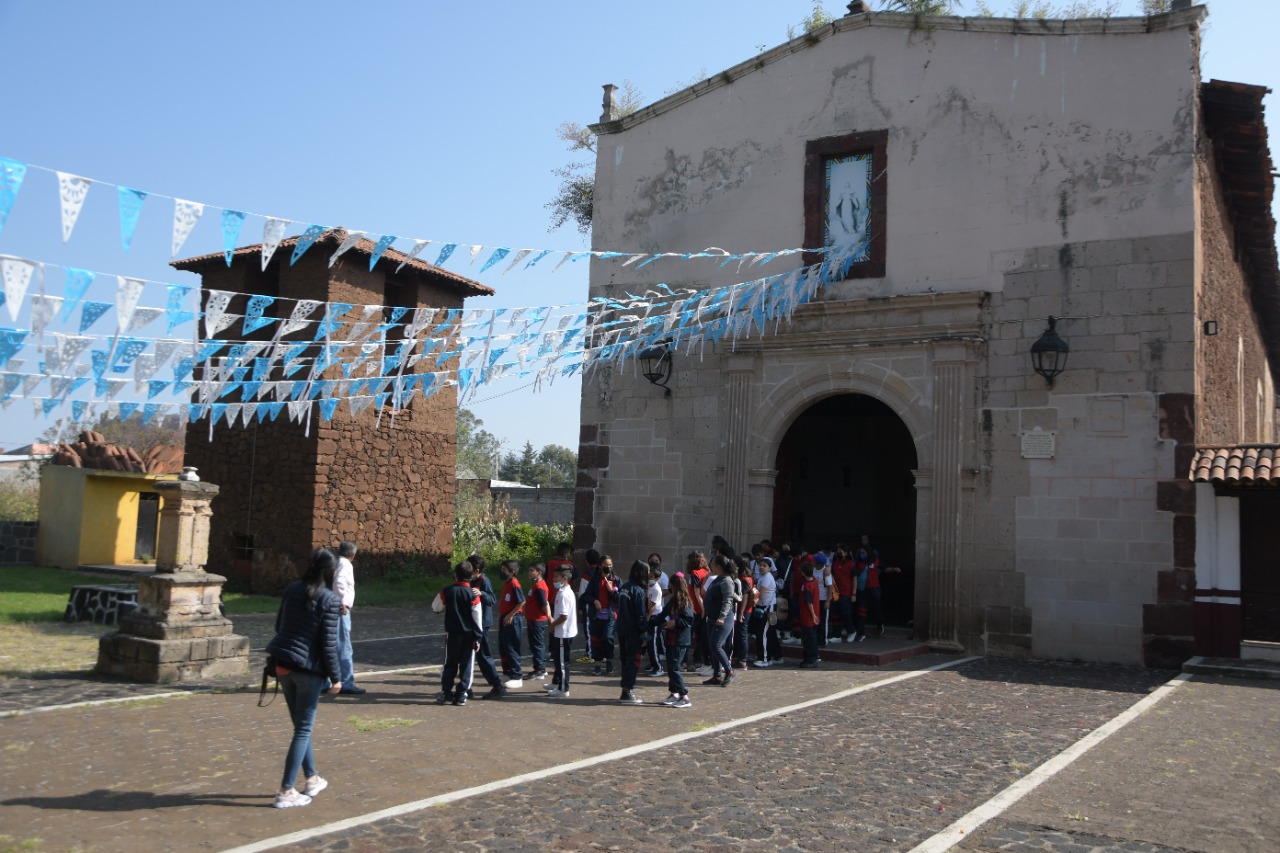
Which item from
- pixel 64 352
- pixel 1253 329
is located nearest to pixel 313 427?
pixel 64 352

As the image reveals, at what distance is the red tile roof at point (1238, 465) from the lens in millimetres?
10961

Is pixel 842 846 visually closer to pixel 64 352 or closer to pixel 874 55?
pixel 64 352

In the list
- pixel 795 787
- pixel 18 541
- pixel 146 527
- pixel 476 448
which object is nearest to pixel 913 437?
pixel 795 787

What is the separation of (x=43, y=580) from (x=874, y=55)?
19127mm

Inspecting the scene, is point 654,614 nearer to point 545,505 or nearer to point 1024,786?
point 1024,786

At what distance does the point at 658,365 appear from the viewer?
48.9 feet

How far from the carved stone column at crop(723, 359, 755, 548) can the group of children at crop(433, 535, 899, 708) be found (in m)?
0.83

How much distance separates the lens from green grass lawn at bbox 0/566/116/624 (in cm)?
1449

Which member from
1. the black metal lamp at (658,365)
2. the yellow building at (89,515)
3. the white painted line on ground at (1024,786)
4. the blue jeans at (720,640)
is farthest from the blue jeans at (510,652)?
the yellow building at (89,515)

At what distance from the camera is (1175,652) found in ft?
37.4

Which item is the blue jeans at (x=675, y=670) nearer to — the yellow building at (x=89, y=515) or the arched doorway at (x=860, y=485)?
the arched doorway at (x=860, y=485)

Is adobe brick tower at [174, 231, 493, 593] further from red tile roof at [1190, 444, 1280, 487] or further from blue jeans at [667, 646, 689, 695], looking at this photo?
red tile roof at [1190, 444, 1280, 487]

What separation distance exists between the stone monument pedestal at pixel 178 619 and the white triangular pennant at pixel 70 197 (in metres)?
3.99

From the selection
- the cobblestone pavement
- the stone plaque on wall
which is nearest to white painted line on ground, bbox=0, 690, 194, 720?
the cobblestone pavement
